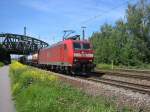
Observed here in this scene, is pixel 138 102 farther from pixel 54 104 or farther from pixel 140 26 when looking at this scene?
pixel 140 26

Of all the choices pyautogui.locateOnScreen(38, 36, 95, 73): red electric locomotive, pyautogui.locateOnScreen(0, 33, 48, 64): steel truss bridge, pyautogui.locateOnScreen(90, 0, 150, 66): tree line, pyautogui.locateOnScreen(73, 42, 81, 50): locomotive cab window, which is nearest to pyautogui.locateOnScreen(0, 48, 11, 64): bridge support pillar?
pyautogui.locateOnScreen(0, 33, 48, 64): steel truss bridge

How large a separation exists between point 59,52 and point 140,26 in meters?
29.4

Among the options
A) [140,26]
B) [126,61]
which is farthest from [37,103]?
[140,26]

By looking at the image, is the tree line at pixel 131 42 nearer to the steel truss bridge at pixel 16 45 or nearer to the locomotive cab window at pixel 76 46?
the locomotive cab window at pixel 76 46

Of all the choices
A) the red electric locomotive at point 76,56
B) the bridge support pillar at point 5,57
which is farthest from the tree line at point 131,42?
the bridge support pillar at point 5,57

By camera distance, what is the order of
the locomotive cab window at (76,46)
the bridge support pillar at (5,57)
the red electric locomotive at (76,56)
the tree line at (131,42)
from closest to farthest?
1. the red electric locomotive at (76,56)
2. the locomotive cab window at (76,46)
3. the tree line at (131,42)
4. the bridge support pillar at (5,57)

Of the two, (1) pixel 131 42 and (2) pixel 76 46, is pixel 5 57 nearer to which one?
(1) pixel 131 42

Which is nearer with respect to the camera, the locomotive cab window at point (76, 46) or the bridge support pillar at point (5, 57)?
the locomotive cab window at point (76, 46)

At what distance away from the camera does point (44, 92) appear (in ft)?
42.0

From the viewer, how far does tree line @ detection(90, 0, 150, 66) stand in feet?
185

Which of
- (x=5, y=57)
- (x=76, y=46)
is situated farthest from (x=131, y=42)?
(x=5, y=57)

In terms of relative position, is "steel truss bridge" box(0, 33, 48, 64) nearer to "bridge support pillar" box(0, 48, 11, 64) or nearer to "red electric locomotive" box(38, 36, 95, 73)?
"bridge support pillar" box(0, 48, 11, 64)

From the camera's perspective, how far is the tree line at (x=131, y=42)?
5638 centimetres

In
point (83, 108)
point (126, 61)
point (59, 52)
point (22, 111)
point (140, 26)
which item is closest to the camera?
point (83, 108)
